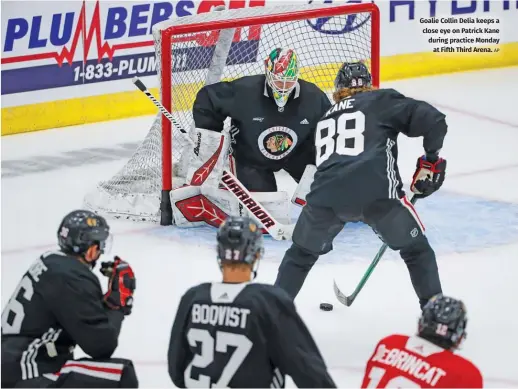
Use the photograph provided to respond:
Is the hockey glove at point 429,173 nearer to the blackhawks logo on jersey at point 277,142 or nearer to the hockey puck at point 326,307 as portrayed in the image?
the hockey puck at point 326,307

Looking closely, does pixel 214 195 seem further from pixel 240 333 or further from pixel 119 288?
pixel 240 333

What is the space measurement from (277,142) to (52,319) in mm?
2438

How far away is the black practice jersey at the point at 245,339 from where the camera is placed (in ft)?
11.2

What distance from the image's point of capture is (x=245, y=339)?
11.1ft

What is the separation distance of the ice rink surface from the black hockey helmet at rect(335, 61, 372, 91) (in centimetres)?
94

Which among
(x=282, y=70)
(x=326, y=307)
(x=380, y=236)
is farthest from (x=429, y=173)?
(x=282, y=70)

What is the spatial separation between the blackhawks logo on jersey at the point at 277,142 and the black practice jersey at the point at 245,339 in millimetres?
2664

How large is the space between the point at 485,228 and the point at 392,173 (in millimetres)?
1727

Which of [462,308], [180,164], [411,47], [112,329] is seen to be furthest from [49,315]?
[411,47]

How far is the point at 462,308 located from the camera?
11.6 ft

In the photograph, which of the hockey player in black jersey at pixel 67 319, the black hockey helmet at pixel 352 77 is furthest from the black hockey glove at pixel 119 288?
the black hockey helmet at pixel 352 77

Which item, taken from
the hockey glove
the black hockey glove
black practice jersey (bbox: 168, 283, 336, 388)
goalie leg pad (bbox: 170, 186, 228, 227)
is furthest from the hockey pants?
goalie leg pad (bbox: 170, 186, 228, 227)

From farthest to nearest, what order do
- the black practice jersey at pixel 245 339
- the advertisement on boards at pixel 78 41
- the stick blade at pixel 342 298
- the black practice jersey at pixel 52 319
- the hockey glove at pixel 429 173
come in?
the advertisement on boards at pixel 78 41 → the stick blade at pixel 342 298 → the hockey glove at pixel 429 173 → the black practice jersey at pixel 52 319 → the black practice jersey at pixel 245 339

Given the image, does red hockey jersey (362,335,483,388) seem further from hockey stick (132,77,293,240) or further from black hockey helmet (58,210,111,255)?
hockey stick (132,77,293,240)
